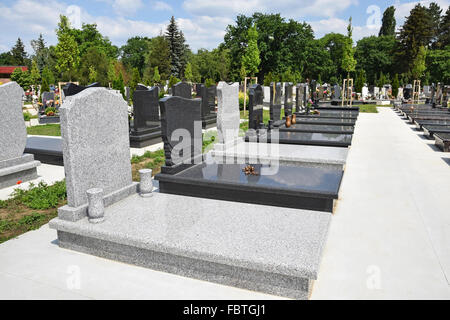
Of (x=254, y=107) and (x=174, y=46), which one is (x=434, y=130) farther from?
(x=174, y=46)

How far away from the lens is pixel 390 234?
536cm

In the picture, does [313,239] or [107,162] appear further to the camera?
[107,162]

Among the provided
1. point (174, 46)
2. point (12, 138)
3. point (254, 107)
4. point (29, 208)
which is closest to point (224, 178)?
point (29, 208)

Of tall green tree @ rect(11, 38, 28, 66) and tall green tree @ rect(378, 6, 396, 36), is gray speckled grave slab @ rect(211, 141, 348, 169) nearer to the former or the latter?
tall green tree @ rect(378, 6, 396, 36)

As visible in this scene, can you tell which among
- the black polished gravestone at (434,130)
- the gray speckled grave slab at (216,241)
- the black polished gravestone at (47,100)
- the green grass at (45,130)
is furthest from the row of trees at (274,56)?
the gray speckled grave slab at (216,241)

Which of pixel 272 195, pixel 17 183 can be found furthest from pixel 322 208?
pixel 17 183

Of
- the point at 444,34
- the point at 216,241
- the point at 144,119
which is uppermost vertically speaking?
the point at 444,34

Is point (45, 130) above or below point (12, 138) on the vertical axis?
below

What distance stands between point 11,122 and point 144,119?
5.75 meters

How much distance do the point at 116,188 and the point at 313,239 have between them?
3.47 m

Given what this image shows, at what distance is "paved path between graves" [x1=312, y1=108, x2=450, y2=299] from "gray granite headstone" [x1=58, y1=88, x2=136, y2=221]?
362 cm

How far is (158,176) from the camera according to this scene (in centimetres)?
699

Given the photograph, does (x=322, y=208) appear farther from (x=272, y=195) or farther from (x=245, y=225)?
(x=245, y=225)

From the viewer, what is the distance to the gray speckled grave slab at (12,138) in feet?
25.5
